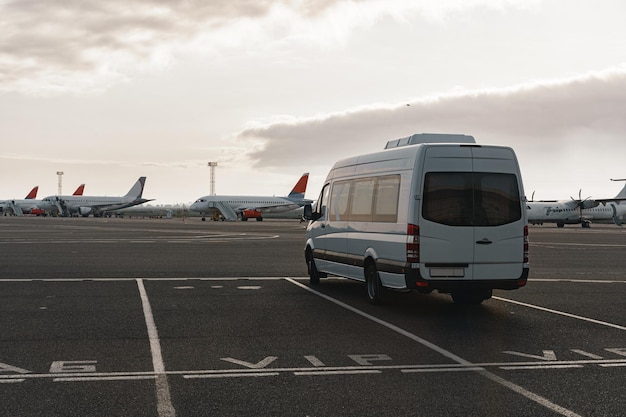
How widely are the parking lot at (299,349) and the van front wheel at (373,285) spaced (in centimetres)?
19

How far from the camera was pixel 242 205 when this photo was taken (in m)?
98.8

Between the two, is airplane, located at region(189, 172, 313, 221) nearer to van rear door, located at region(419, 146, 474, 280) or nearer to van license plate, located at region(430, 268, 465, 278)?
van rear door, located at region(419, 146, 474, 280)

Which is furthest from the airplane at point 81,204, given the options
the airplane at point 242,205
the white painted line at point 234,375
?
the white painted line at point 234,375

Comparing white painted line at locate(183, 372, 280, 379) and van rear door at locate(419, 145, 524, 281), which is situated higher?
van rear door at locate(419, 145, 524, 281)

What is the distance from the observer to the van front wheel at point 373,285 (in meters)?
12.8

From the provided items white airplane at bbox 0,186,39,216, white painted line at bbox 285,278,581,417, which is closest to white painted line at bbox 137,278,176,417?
white painted line at bbox 285,278,581,417

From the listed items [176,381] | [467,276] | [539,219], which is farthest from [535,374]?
[539,219]

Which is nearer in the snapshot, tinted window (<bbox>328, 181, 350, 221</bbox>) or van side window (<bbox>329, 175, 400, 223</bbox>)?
van side window (<bbox>329, 175, 400, 223</bbox>)

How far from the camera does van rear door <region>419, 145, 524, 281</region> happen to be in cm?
1186

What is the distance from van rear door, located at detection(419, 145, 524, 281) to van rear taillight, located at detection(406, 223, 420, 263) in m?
0.07

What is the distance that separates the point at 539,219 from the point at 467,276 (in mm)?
62258

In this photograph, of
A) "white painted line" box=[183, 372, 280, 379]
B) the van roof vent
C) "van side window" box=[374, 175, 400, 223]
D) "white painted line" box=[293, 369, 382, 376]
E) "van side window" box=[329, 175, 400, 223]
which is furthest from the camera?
the van roof vent

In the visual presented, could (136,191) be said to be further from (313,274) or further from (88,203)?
(313,274)

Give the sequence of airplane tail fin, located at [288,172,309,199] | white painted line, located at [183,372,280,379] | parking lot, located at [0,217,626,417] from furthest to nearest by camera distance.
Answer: airplane tail fin, located at [288,172,309,199] → white painted line, located at [183,372,280,379] → parking lot, located at [0,217,626,417]
